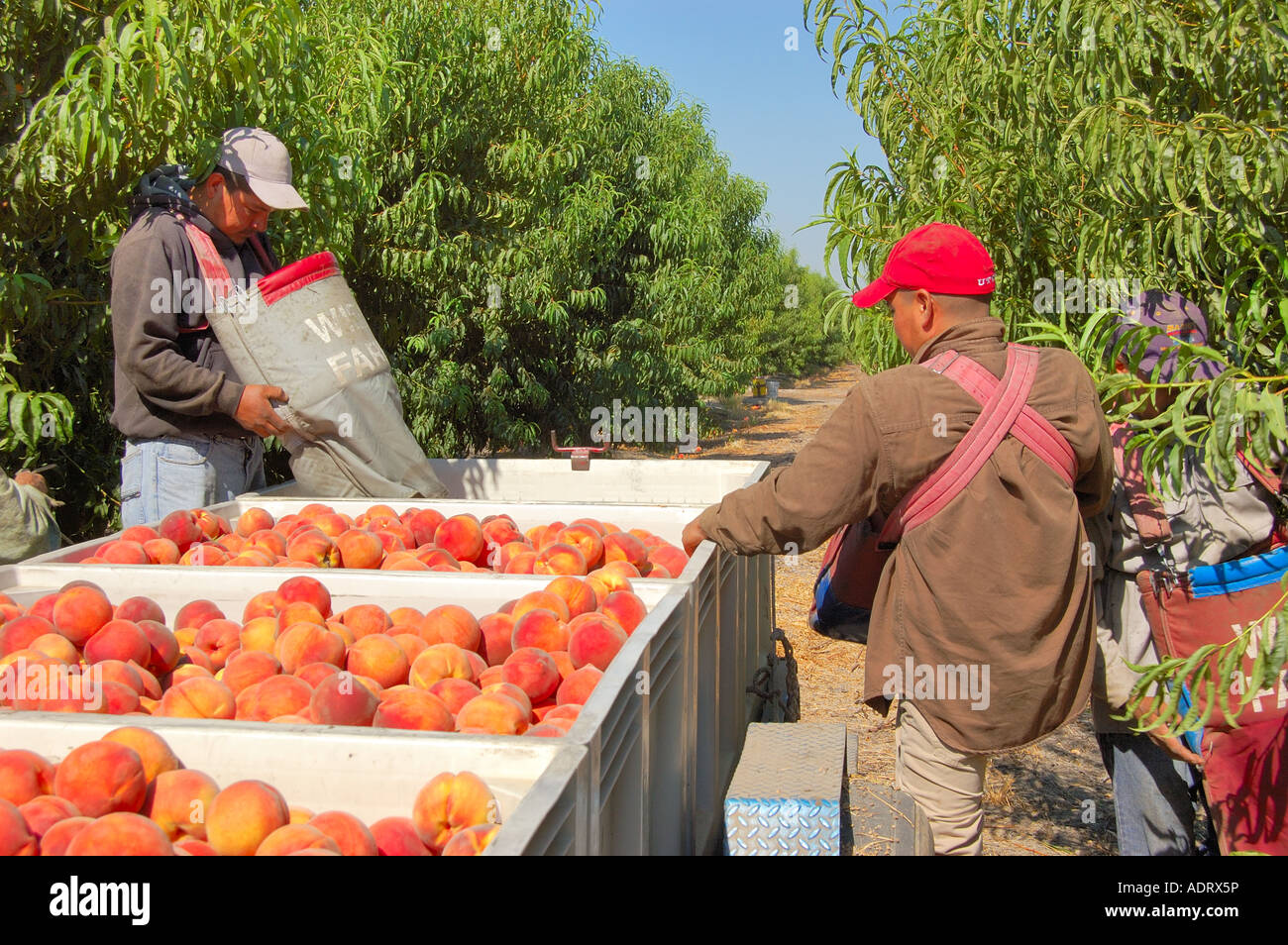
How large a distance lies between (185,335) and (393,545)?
1.09 m

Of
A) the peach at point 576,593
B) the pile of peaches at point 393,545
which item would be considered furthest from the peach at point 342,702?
the pile of peaches at point 393,545

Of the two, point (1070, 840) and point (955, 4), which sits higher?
point (955, 4)

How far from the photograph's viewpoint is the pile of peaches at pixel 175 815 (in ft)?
4.39

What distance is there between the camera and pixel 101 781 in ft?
4.72

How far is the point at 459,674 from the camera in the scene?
1.98 m

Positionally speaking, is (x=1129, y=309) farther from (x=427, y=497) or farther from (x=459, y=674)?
(x=427, y=497)

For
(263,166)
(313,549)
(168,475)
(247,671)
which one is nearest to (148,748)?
(247,671)

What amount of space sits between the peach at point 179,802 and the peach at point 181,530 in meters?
1.47

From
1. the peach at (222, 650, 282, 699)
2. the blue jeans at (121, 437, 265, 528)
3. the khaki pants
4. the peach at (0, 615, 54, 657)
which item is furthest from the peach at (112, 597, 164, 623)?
the khaki pants

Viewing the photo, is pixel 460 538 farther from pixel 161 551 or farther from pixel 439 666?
pixel 439 666

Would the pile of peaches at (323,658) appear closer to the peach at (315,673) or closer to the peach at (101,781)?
the peach at (315,673)

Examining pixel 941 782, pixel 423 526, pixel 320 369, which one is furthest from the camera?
pixel 320 369
